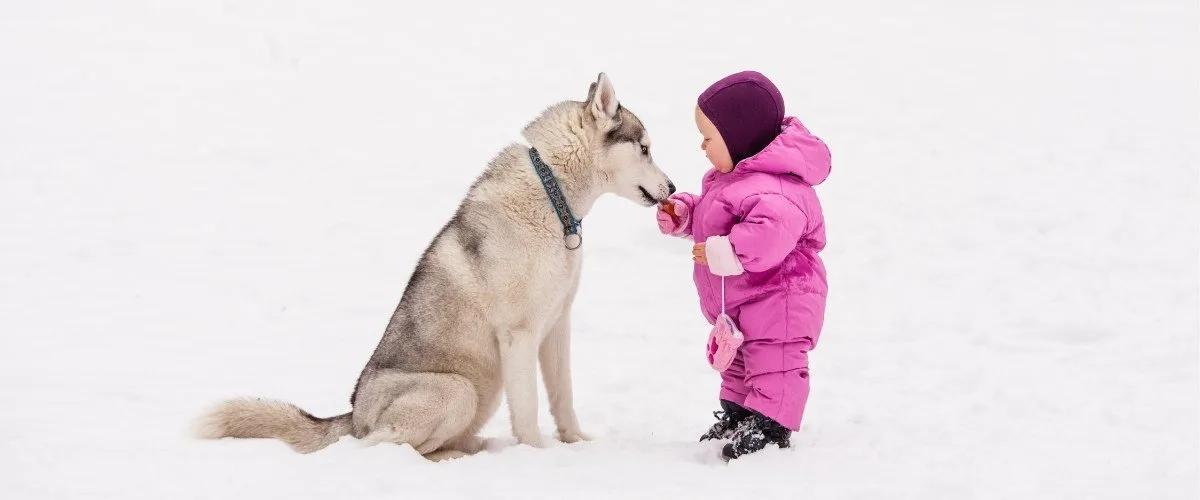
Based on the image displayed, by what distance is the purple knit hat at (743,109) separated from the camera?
14.7 feet

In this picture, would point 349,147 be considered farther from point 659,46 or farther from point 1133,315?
point 1133,315

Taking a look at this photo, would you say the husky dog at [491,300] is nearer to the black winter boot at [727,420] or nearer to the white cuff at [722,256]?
the white cuff at [722,256]

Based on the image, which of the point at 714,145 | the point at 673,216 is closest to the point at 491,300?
the point at 673,216

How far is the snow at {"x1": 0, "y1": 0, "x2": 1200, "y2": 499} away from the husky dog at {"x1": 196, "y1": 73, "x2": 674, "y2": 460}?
8.9 inches

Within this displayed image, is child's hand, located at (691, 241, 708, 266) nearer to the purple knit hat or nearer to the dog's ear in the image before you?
the purple knit hat

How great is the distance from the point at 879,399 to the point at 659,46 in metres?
9.40

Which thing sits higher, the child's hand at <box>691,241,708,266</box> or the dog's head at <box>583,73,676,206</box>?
the dog's head at <box>583,73,676,206</box>

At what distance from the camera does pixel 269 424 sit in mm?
4430

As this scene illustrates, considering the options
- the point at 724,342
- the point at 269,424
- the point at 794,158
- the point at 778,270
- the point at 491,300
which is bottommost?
the point at 269,424

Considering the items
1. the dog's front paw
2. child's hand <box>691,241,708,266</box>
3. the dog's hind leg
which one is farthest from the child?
the dog's hind leg

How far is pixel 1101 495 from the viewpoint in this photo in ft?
12.4

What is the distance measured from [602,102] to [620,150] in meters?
0.25

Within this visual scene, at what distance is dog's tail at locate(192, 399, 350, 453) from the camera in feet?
14.0

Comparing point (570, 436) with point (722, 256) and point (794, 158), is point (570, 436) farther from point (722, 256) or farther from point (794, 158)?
point (794, 158)
